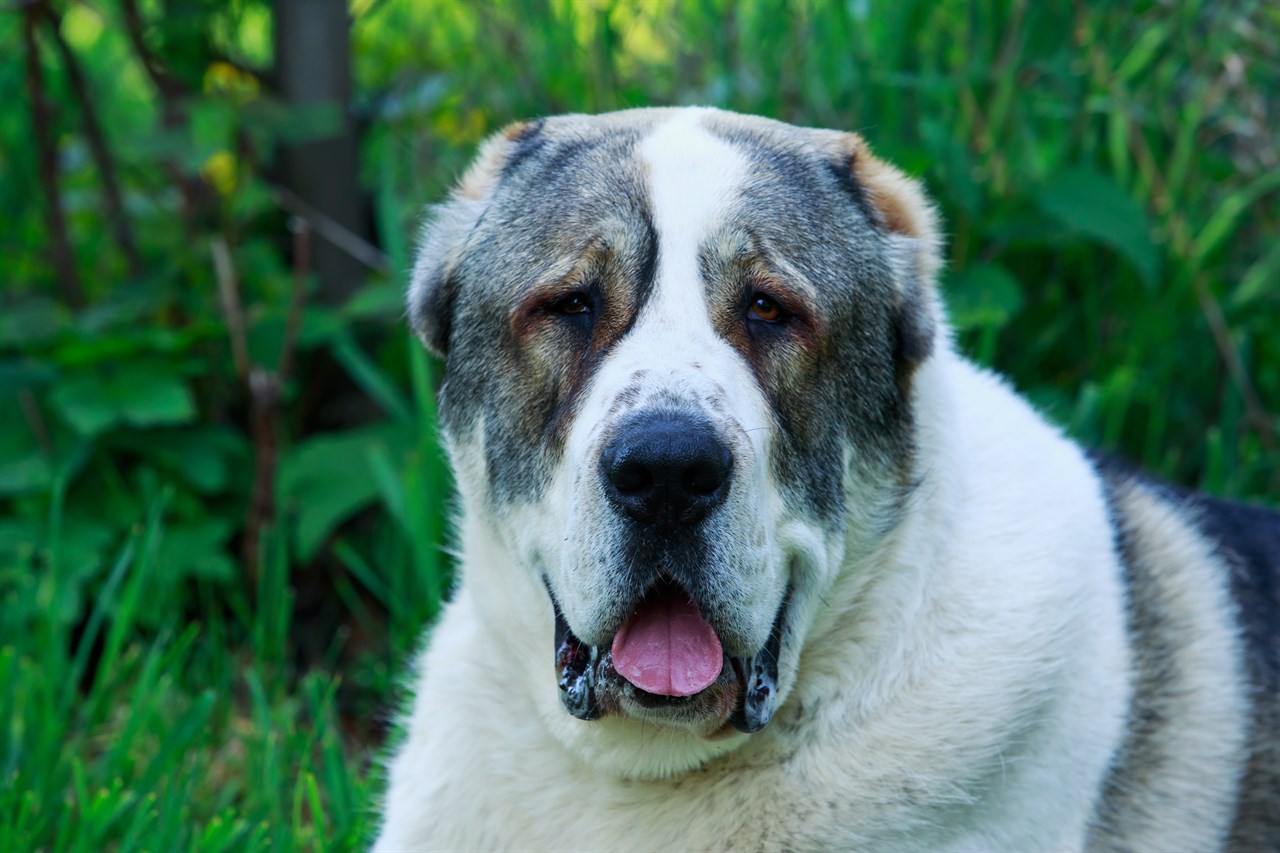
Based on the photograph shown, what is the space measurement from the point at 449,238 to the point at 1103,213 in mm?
2073

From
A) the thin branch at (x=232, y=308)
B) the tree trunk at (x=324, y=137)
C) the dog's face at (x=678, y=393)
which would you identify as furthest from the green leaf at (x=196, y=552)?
the dog's face at (x=678, y=393)

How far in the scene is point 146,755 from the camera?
10.9 ft

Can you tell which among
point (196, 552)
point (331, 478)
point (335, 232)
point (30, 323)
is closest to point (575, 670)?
point (331, 478)

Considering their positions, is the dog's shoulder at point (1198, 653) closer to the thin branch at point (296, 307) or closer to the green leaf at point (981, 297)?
the green leaf at point (981, 297)

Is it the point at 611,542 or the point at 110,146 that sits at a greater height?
the point at 611,542

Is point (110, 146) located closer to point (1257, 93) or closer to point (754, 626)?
point (754, 626)

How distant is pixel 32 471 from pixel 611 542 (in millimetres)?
2402

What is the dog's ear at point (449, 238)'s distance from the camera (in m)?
2.55

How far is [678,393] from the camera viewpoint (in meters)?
2.03

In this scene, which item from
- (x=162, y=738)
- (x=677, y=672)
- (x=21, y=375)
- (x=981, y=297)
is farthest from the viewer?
(x=21, y=375)

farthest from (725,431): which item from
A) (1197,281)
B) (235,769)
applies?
(1197,281)

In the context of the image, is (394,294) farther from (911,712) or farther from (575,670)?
(911,712)

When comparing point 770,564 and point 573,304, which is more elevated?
point 573,304

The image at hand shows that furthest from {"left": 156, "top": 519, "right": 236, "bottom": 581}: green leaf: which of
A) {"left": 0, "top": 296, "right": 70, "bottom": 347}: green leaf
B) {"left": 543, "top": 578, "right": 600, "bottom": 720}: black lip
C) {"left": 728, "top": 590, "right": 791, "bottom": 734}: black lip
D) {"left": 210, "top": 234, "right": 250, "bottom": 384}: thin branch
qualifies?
{"left": 728, "top": 590, "right": 791, "bottom": 734}: black lip
